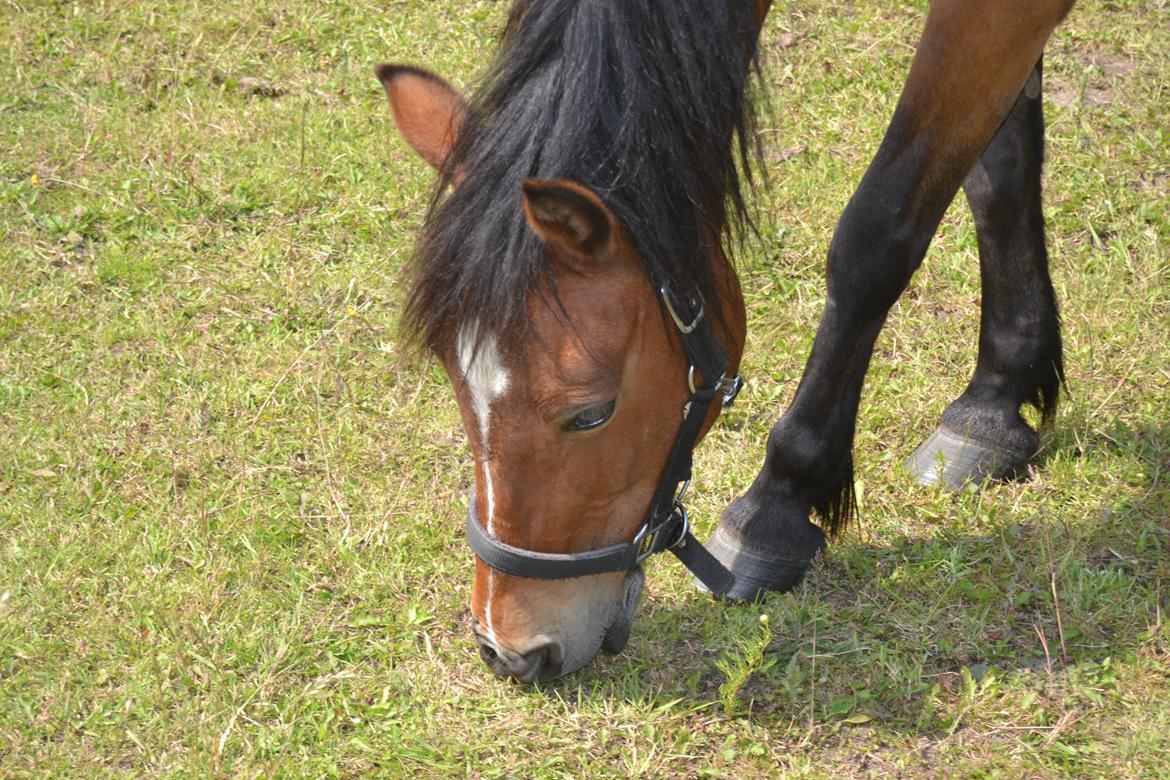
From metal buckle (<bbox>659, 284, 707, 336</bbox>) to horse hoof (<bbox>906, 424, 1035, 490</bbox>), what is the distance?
127 centimetres

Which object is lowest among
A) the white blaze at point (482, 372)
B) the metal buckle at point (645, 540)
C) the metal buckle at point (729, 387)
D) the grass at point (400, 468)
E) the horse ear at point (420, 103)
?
the grass at point (400, 468)

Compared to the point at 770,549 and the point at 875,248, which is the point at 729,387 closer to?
the point at 875,248

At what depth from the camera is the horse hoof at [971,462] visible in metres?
3.29

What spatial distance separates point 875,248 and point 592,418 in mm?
832

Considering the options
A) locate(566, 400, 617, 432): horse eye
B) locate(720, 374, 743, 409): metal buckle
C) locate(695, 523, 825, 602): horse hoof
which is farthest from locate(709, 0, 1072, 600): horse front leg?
locate(566, 400, 617, 432): horse eye

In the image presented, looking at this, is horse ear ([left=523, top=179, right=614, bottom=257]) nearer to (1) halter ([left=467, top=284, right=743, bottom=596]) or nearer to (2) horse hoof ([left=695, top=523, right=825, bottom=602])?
(1) halter ([left=467, top=284, right=743, bottom=596])

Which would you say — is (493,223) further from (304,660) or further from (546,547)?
(304,660)

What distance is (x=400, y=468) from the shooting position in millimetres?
3559

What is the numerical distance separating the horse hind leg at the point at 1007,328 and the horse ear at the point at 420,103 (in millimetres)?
1535

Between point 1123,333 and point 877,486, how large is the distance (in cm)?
106

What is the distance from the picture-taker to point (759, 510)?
299cm

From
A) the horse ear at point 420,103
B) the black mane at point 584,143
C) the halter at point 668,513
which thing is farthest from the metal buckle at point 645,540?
the horse ear at point 420,103

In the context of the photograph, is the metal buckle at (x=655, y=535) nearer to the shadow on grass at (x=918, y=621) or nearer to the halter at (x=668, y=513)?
the halter at (x=668, y=513)

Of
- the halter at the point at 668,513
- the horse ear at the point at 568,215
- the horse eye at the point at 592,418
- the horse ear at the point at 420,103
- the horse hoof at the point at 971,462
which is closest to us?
the horse ear at the point at 568,215
